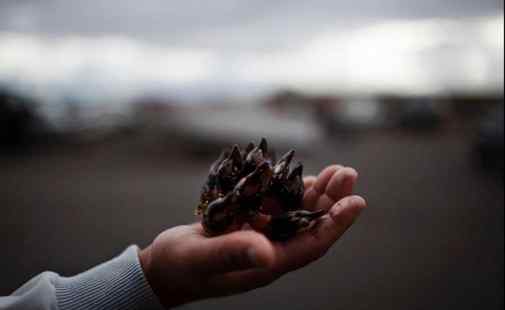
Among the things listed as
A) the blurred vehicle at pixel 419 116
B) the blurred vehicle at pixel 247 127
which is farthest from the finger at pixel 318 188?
the blurred vehicle at pixel 419 116

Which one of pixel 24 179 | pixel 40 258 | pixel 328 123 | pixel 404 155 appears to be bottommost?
pixel 40 258

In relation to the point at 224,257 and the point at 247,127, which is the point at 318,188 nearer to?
the point at 224,257

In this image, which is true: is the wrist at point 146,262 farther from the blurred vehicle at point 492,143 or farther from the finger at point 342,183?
the blurred vehicle at point 492,143

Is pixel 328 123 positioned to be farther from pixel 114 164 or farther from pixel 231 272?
pixel 231 272

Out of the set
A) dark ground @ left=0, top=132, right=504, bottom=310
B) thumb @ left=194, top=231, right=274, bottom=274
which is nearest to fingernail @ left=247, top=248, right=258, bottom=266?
thumb @ left=194, top=231, right=274, bottom=274

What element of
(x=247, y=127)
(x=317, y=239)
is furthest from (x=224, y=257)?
(x=247, y=127)

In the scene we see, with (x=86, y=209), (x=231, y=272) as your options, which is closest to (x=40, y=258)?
(x=86, y=209)

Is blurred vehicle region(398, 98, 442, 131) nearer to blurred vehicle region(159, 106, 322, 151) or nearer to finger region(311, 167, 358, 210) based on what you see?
blurred vehicle region(159, 106, 322, 151)
